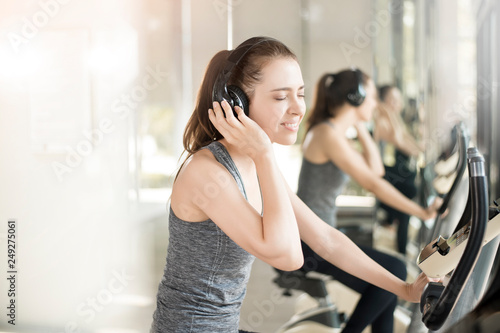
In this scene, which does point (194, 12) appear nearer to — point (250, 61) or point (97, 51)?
point (97, 51)

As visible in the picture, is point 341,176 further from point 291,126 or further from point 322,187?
point 291,126

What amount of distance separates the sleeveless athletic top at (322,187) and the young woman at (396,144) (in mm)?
1939

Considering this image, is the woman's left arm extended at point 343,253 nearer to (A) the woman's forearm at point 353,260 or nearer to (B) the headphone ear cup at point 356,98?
(A) the woman's forearm at point 353,260

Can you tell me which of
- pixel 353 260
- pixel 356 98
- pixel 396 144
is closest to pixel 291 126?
pixel 353 260

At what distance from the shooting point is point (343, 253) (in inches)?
49.6

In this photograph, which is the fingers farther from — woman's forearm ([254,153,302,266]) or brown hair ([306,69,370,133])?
brown hair ([306,69,370,133])

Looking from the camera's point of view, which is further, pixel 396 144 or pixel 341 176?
pixel 396 144

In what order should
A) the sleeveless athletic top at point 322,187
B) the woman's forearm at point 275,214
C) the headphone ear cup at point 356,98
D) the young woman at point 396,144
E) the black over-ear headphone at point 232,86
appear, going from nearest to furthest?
the woman's forearm at point 275,214
the black over-ear headphone at point 232,86
the sleeveless athletic top at point 322,187
the headphone ear cup at point 356,98
the young woman at point 396,144

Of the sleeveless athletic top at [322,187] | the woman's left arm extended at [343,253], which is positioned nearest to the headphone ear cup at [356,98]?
the sleeveless athletic top at [322,187]

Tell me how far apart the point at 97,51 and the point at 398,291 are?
166 cm

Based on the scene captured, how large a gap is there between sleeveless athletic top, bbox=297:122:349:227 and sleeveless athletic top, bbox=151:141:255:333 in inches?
46.8

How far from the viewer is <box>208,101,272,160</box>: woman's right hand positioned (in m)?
1.05

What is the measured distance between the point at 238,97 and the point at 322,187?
127 centimetres

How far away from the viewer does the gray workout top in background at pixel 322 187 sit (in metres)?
2.32
